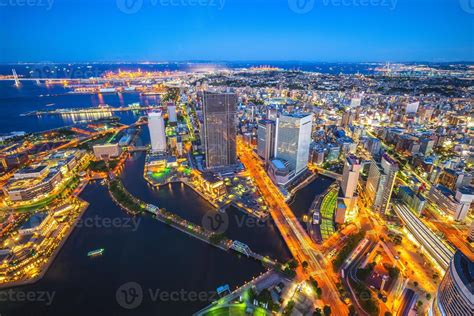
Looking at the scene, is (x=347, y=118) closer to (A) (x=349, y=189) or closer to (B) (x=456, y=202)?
(A) (x=349, y=189)

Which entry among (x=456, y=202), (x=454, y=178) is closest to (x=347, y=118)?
(x=454, y=178)

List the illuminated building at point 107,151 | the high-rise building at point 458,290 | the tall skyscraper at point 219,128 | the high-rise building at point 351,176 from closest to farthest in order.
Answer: the high-rise building at point 458,290, the high-rise building at point 351,176, the tall skyscraper at point 219,128, the illuminated building at point 107,151

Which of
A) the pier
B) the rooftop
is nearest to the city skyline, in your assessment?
the rooftop

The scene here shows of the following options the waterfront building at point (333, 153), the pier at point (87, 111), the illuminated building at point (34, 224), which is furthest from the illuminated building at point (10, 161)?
the waterfront building at point (333, 153)

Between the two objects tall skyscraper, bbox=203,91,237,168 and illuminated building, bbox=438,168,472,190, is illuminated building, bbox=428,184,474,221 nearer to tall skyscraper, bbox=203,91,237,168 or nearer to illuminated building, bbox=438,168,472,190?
illuminated building, bbox=438,168,472,190

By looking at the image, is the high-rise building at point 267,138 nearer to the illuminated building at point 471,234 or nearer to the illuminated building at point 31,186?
the illuminated building at point 471,234

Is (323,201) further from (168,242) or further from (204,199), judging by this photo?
(168,242)

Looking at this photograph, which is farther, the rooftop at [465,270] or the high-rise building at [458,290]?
the rooftop at [465,270]

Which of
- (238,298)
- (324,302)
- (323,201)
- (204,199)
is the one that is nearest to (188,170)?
(204,199)
